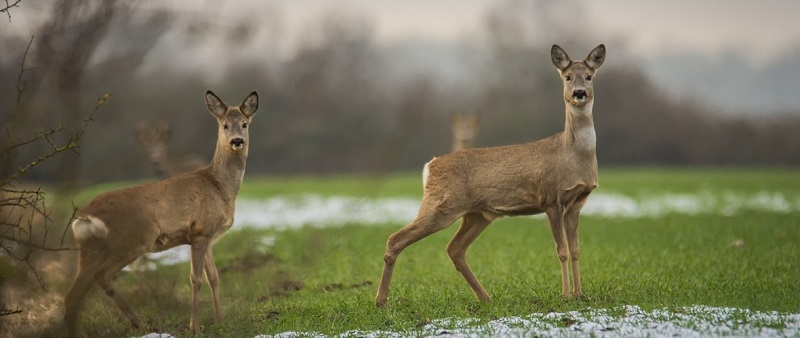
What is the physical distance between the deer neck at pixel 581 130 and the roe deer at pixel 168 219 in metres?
2.71

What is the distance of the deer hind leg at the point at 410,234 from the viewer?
26.6ft

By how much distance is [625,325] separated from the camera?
677cm

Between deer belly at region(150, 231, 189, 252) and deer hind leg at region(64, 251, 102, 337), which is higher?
deer belly at region(150, 231, 189, 252)

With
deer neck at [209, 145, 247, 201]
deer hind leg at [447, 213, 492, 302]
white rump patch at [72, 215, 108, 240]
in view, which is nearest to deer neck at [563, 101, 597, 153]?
deer hind leg at [447, 213, 492, 302]

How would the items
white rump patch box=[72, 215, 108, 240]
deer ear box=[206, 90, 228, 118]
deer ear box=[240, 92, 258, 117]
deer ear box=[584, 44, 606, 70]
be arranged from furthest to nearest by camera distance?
deer ear box=[584, 44, 606, 70] < deer ear box=[240, 92, 258, 117] < deer ear box=[206, 90, 228, 118] < white rump patch box=[72, 215, 108, 240]

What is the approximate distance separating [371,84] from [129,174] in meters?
35.6

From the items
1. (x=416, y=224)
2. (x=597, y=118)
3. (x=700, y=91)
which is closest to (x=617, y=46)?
(x=597, y=118)

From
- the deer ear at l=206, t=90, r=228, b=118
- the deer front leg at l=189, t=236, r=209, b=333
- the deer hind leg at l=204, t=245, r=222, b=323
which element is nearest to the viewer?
the deer front leg at l=189, t=236, r=209, b=333

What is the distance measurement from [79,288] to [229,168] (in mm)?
1818

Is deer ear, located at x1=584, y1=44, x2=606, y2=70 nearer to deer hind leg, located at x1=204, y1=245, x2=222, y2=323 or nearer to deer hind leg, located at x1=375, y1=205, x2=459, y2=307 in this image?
deer hind leg, located at x1=375, y1=205, x2=459, y2=307

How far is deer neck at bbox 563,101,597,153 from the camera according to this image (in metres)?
8.23

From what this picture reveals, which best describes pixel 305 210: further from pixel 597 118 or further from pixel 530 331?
pixel 597 118

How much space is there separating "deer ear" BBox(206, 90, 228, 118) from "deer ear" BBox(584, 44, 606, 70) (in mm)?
3189

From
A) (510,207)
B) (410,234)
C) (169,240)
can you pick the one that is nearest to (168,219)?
(169,240)
